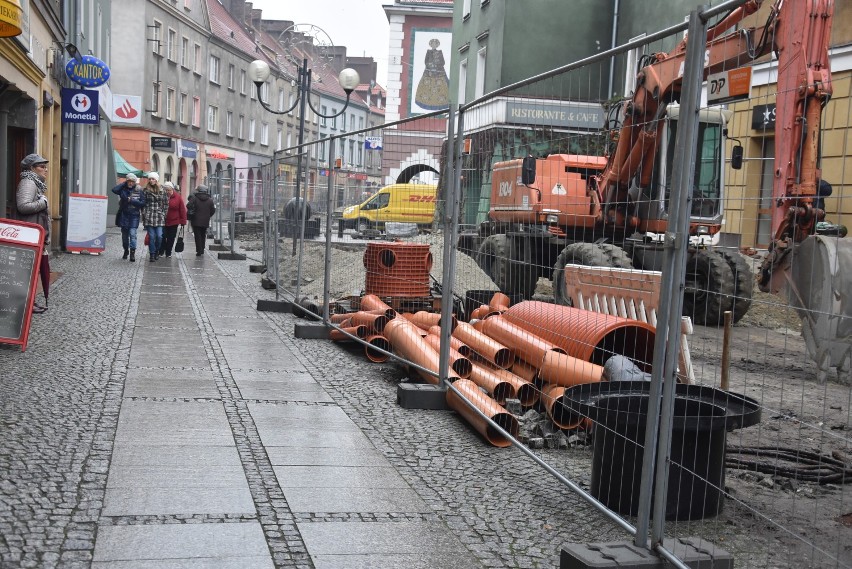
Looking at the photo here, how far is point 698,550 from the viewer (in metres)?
3.93

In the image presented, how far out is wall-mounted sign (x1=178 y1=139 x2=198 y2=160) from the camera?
5497 cm

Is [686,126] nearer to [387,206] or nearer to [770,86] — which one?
[770,86]

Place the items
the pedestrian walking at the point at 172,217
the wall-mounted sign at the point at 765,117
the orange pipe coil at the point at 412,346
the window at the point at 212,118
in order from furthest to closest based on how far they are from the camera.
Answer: the window at the point at 212,118 < the pedestrian walking at the point at 172,217 < the orange pipe coil at the point at 412,346 < the wall-mounted sign at the point at 765,117

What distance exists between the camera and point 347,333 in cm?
1012

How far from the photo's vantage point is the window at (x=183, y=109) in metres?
54.9

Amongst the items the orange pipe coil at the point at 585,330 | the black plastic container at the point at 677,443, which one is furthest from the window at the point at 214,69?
the black plastic container at the point at 677,443

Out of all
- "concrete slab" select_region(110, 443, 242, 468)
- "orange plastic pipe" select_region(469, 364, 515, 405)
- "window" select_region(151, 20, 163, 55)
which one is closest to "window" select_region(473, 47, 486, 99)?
"window" select_region(151, 20, 163, 55)

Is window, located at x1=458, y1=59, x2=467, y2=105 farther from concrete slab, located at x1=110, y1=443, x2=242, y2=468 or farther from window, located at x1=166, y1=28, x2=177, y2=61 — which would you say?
concrete slab, located at x1=110, y1=443, x2=242, y2=468

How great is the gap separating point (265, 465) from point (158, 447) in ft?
2.25

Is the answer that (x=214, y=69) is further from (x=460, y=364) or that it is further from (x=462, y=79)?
(x=460, y=364)

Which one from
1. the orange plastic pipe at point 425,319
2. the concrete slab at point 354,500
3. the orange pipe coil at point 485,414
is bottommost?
the concrete slab at point 354,500

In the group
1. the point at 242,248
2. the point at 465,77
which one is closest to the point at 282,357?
the point at 242,248

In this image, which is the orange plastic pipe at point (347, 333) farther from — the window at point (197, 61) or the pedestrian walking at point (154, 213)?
the window at point (197, 61)

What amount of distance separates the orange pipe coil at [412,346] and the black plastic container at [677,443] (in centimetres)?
260
